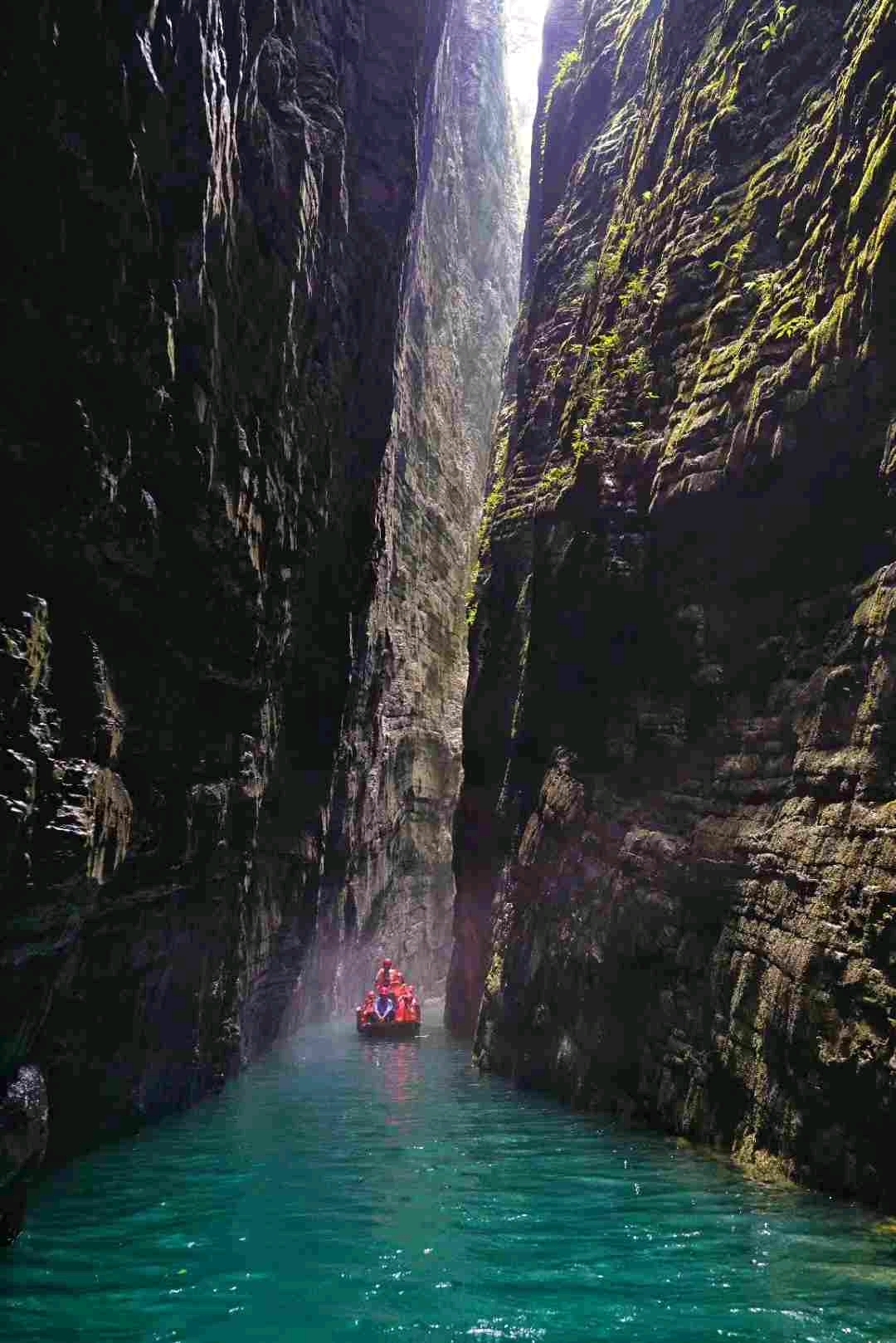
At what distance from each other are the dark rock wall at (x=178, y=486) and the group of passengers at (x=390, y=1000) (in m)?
5.75

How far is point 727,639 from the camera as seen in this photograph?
36.8 feet

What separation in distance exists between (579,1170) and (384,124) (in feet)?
48.3

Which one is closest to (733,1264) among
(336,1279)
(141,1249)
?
(336,1279)

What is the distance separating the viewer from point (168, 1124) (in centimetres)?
1135

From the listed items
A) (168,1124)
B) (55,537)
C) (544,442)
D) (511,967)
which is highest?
(544,442)

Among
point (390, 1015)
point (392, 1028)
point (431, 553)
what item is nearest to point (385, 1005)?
point (390, 1015)

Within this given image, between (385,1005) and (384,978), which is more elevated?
(384,978)

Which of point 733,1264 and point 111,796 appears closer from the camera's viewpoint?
point 733,1264

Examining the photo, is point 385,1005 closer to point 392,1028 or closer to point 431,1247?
point 392,1028

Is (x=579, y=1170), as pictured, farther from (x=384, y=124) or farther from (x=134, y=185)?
(x=384, y=124)

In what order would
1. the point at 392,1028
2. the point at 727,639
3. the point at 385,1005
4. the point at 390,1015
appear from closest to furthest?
the point at 727,639
the point at 392,1028
the point at 390,1015
the point at 385,1005

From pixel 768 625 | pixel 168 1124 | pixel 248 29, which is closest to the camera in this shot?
pixel 248 29

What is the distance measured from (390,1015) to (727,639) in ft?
44.3

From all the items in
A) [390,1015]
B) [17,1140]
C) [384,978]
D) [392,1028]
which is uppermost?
[384,978]
